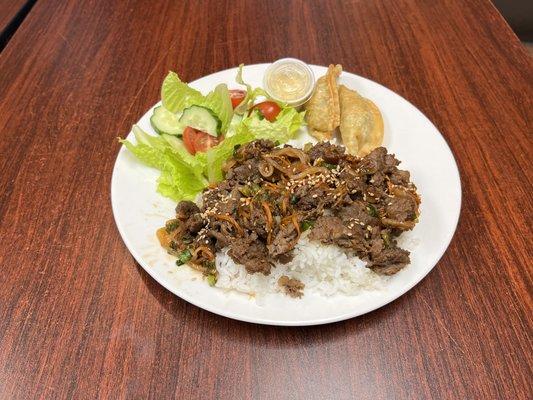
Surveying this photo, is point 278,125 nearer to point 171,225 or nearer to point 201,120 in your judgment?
point 201,120

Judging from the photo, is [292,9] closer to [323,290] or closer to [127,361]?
[323,290]

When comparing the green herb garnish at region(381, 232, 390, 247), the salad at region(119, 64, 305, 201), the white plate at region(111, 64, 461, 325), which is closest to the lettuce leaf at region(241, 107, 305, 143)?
the salad at region(119, 64, 305, 201)

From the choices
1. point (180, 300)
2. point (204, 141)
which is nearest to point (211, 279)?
point (180, 300)

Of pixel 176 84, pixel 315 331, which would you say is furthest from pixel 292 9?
pixel 315 331

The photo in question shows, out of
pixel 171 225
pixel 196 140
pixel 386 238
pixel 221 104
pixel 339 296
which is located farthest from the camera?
pixel 221 104

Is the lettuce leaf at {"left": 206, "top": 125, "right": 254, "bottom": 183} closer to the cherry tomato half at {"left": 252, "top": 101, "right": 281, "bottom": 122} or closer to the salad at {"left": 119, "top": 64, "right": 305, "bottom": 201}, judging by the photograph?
the salad at {"left": 119, "top": 64, "right": 305, "bottom": 201}

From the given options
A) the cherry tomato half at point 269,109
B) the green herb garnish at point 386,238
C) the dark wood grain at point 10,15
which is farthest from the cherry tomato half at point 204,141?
the dark wood grain at point 10,15
